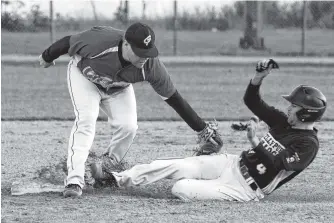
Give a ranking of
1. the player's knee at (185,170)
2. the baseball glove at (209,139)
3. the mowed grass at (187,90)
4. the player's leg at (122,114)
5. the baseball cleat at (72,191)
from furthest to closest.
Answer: the mowed grass at (187,90), the player's leg at (122,114), the baseball glove at (209,139), the player's knee at (185,170), the baseball cleat at (72,191)

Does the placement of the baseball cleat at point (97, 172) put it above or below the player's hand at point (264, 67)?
below

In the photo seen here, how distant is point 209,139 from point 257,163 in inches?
20.6

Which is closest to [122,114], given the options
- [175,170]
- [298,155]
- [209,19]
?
[175,170]

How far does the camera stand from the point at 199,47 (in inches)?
845

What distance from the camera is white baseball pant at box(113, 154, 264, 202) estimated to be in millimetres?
5562

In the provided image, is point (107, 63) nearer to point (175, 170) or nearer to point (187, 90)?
point (175, 170)

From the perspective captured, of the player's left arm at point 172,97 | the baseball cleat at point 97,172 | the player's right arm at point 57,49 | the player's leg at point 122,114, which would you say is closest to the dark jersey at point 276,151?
the player's left arm at point 172,97

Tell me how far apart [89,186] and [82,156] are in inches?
20.5

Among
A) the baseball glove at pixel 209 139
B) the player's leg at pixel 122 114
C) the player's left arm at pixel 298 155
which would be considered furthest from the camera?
the player's leg at pixel 122 114

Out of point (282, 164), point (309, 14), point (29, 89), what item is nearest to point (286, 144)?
point (282, 164)

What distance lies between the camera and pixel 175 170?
18.9ft

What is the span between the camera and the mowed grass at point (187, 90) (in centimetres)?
1099

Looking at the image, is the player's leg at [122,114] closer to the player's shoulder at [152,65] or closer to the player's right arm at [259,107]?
the player's shoulder at [152,65]

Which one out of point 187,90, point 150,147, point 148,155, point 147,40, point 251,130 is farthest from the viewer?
point 187,90
